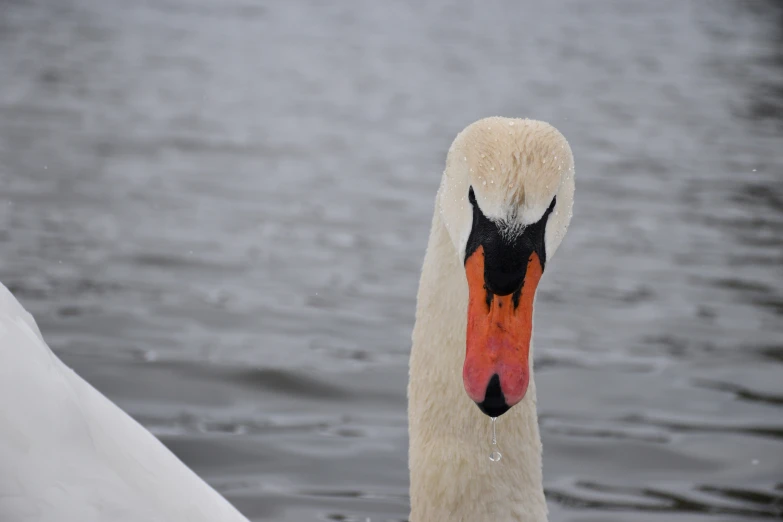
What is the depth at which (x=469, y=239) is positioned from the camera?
267 centimetres

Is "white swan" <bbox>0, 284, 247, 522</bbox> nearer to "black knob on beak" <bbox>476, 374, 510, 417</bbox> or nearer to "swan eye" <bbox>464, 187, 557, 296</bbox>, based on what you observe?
"black knob on beak" <bbox>476, 374, 510, 417</bbox>

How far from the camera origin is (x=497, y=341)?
2.60 meters

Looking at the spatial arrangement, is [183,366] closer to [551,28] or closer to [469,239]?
A: [469,239]

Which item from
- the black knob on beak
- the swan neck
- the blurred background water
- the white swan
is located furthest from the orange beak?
the white swan

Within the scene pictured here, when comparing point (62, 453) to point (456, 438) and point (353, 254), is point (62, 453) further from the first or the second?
point (353, 254)

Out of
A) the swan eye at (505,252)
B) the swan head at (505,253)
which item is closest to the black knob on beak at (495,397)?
the swan head at (505,253)

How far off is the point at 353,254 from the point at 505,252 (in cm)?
483

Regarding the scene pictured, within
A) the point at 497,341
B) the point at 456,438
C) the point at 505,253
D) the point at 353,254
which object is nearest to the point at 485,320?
the point at 497,341

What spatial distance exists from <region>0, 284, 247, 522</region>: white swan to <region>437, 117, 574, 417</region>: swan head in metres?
0.86

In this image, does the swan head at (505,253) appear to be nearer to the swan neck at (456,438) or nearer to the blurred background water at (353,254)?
the swan neck at (456,438)

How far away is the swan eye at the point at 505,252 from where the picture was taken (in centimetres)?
259

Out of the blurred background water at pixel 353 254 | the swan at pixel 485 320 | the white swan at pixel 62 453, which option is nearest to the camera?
the white swan at pixel 62 453

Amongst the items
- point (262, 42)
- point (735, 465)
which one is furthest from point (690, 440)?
point (262, 42)

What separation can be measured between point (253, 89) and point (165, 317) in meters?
6.68
